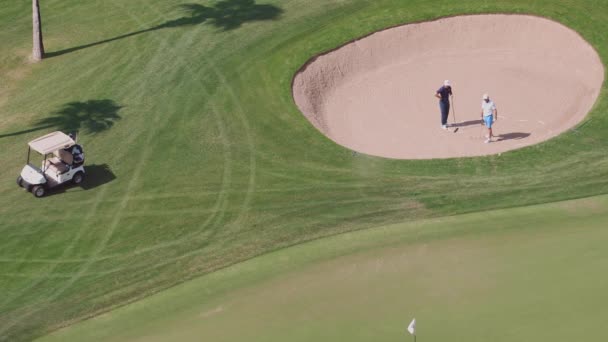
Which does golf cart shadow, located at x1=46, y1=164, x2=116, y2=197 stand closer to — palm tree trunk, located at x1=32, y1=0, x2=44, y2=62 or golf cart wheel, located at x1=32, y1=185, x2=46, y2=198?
golf cart wheel, located at x1=32, y1=185, x2=46, y2=198

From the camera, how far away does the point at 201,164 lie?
3325cm

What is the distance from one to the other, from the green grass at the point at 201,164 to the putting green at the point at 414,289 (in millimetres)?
804

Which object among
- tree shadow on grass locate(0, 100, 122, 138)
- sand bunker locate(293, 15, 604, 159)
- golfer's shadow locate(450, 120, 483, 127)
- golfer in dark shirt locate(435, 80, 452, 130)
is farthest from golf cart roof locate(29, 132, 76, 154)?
golfer's shadow locate(450, 120, 483, 127)

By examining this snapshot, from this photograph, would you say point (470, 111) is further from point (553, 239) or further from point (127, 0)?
point (127, 0)

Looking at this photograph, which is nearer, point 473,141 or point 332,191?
point 332,191

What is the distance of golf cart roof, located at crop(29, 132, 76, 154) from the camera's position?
31141 millimetres

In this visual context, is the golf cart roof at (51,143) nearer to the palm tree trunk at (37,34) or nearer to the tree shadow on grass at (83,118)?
the tree shadow on grass at (83,118)

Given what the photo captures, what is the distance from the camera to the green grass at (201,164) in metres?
28.9

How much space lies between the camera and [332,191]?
31.5 m

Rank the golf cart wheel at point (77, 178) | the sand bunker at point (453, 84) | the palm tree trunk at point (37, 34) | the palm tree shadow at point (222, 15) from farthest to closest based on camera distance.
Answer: the palm tree shadow at point (222, 15) → the palm tree trunk at point (37, 34) → the sand bunker at point (453, 84) → the golf cart wheel at point (77, 178)

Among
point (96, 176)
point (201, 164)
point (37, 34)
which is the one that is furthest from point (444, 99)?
point (37, 34)

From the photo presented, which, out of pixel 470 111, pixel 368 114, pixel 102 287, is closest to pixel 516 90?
pixel 470 111

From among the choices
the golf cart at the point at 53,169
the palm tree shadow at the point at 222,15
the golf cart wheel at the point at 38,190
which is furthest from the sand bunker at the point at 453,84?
the golf cart wheel at the point at 38,190

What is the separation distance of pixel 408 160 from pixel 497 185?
3641 millimetres
